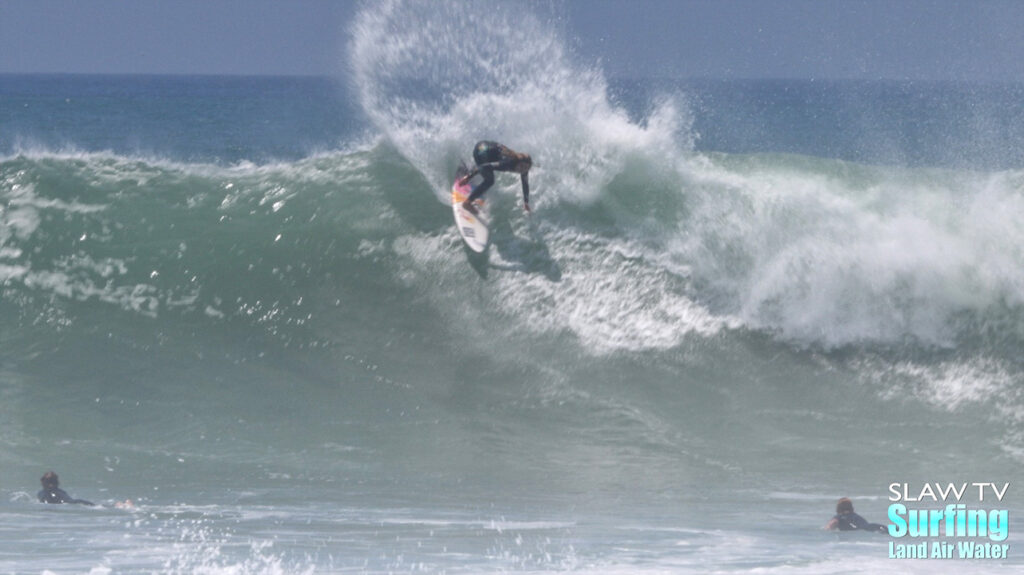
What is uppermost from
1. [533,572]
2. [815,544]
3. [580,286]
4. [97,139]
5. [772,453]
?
[97,139]

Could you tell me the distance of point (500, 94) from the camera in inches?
553

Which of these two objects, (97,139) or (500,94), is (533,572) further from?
(97,139)

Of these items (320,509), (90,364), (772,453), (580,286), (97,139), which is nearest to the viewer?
(320,509)

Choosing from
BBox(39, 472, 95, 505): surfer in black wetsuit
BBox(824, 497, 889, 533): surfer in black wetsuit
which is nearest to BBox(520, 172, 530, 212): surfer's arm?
BBox(824, 497, 889, 533): surfer in black wetsuit

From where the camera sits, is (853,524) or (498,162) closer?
(853,524)

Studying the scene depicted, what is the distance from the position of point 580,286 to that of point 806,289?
7.56 feet

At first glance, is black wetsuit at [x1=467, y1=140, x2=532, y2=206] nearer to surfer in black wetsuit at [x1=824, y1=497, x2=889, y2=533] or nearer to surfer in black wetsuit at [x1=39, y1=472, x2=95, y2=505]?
surfer in black wetsuit at [x1=824, y1=497, x2=889, y2=533]

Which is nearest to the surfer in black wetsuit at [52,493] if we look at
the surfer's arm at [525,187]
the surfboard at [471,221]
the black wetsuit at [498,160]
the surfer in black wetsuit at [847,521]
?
the surfboard at [471,221]

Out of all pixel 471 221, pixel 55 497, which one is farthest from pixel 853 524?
pixel 55 497

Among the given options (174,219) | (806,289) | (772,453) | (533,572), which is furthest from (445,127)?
(533,572)

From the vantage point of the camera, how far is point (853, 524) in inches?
344

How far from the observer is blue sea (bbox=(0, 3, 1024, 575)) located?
884 cm

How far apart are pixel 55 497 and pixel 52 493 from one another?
0.15 ft

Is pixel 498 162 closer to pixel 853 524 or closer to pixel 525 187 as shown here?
pixel 525 187
